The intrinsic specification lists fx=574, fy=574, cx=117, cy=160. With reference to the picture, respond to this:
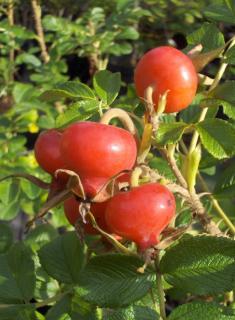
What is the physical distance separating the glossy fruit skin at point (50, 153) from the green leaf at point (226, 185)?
43 centimetres

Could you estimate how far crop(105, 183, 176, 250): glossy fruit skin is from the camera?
30.2 inches

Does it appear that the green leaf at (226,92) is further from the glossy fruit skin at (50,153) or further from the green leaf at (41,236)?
the green leaf at (41,236)

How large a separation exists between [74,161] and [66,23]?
77.4 inches

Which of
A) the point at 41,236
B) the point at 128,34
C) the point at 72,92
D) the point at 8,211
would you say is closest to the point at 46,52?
the point at 128,34

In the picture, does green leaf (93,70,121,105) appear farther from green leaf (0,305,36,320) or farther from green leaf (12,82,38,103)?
green leaf (12,82,38,103)

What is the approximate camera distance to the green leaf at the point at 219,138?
0.94 meters

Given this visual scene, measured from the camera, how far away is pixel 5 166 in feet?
6.20

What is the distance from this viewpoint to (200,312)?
0.84 m

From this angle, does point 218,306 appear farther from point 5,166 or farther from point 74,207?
point 5,166

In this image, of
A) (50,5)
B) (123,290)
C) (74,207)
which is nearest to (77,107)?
(74,207)

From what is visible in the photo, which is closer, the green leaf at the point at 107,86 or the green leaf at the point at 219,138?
→ the green leaf at the point at 219,138

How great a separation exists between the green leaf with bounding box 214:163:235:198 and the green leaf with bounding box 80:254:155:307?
1.03ft

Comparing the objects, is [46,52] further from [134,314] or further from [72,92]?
[134,314]

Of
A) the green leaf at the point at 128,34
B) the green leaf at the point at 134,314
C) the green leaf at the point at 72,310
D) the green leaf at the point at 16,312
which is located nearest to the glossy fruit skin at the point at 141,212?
the green leaf at the point at 134,314
